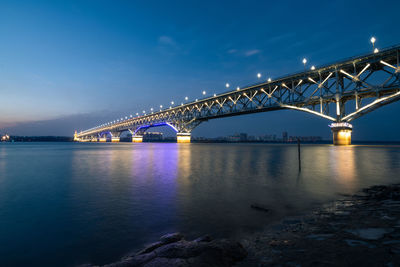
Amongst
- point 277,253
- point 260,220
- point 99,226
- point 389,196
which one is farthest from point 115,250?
point 389,196

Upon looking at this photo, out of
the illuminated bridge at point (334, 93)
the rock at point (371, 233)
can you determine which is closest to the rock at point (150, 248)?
the rock at point (371, 233)

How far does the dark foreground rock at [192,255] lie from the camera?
2594 millimetres

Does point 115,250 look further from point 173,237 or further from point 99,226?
point 99,226

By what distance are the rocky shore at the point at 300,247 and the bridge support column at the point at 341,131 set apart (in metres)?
38.9

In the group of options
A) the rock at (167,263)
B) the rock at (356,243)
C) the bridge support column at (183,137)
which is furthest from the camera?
the bridge support column at (183,137)

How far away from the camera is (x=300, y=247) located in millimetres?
3045

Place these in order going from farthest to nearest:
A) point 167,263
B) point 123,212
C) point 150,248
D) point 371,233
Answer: point 123,212 → point 371,233 → point 150,248 → point 167,263

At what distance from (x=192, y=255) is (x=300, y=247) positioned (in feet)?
5.16

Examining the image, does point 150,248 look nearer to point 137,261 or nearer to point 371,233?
point 137,261

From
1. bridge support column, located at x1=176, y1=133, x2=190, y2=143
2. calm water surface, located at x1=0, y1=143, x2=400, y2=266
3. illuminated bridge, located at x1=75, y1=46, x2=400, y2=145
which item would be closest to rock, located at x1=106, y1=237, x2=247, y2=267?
calm water surface, located at x1=0, y1=143, x2=400, y2=266

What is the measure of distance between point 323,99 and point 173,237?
45.2m

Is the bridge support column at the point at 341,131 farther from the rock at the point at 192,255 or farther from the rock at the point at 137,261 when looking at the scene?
the rock at the point at 137,261

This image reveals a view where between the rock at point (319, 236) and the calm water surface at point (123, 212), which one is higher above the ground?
the rock at point (319, 236)

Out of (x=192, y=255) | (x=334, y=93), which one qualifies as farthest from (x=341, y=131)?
(x=192, y=255)
